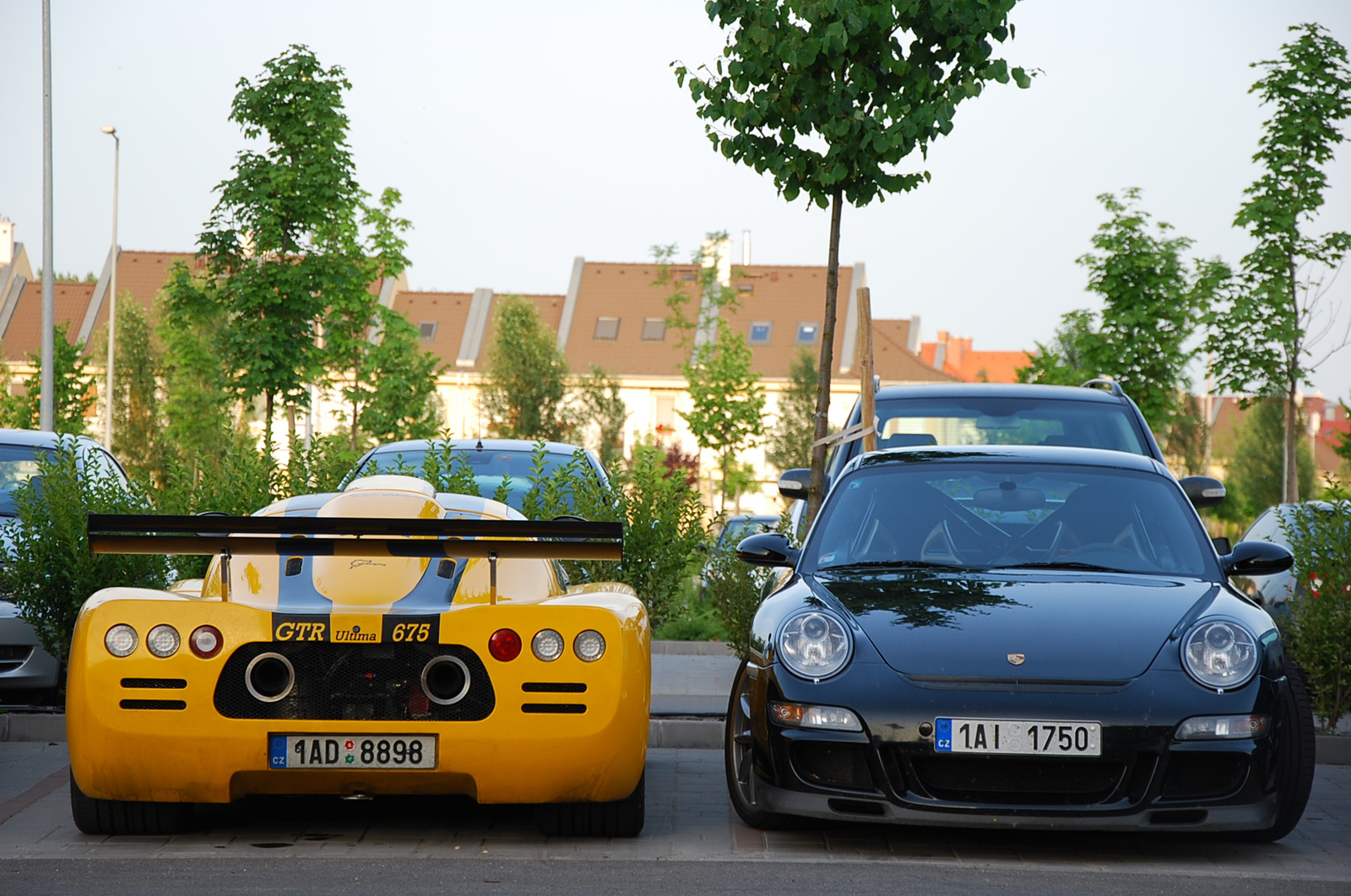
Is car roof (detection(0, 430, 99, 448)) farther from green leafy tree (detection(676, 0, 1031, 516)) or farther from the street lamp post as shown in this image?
the street lamp post

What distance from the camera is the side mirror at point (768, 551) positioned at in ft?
20.1

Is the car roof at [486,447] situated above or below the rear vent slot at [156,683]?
above

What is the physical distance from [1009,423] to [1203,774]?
416 centimetres

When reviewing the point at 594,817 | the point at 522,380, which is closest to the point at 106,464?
the point at 594,817

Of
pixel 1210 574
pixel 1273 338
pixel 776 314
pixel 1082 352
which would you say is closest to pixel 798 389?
pixel 776 314

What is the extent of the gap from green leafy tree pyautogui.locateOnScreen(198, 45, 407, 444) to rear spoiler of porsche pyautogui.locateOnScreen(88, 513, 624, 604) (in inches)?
516

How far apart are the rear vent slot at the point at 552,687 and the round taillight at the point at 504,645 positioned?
0.11m

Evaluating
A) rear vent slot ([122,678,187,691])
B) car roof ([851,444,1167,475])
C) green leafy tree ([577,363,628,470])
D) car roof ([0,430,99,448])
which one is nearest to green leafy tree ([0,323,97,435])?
green leafy tree ([577,363,628,470])

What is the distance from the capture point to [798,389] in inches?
2048

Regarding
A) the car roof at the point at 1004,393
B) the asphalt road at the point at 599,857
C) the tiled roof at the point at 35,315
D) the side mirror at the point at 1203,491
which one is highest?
the tiled roof at the point at 35,315

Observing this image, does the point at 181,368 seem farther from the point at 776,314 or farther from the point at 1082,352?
the point at 776,314

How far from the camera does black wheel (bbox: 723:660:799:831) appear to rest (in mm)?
5416

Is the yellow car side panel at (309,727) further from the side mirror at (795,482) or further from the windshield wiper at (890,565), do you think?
the side mirror at (795,482)

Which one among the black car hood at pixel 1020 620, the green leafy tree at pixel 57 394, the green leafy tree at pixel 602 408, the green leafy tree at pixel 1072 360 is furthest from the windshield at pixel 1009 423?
the green leafy tree at pixel 602 408
